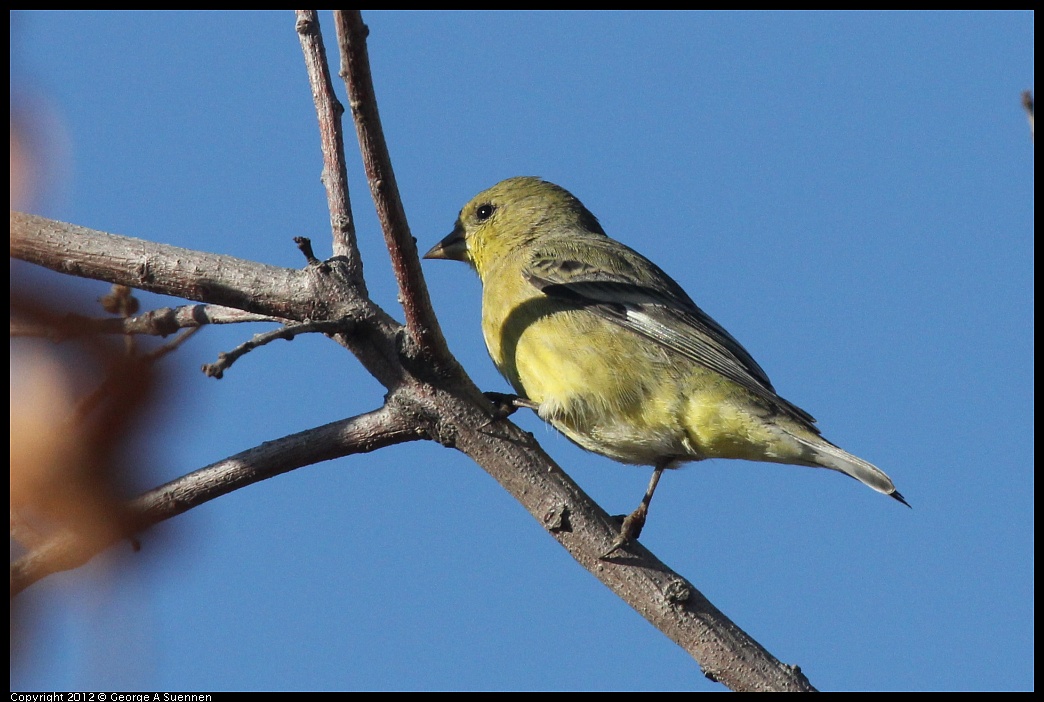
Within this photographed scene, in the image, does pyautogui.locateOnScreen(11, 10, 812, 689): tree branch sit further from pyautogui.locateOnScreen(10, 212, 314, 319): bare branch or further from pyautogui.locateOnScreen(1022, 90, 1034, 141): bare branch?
pyautogui.locateOnScreen(1022, 90, 1034, 141): bare branch

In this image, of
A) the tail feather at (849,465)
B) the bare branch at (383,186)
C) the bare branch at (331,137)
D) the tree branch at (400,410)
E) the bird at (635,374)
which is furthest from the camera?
the bird at (635,374)

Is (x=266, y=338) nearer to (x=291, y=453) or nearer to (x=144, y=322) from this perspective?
(x=144, y=322)

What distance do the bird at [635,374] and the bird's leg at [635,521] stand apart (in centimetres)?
1

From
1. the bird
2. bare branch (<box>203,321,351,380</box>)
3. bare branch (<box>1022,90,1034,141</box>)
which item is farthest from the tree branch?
bare branch (<box>1022,90,1034,141</box>)

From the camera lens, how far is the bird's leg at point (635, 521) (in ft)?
13.2

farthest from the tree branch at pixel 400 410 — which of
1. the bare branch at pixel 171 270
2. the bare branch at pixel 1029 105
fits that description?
the bare branch at pixel 1029 105

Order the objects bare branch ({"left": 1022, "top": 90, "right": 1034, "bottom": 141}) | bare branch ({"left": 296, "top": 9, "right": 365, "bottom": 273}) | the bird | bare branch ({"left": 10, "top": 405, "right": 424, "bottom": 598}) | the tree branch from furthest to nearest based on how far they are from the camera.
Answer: the bird → bare branch ({"left": 296, "top": 9, "right": 365, "bottom": 273}) → the tree branch → bare branch ({"left": 10, "top": 405, "right": 424, "bottom": 598}) → bare branch ({"left": 1022, "top": 90, "right": 1034, "bottom": 141})

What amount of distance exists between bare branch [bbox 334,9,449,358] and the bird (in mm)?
1669

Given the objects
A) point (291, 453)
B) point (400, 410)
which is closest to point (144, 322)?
point (291, 453)

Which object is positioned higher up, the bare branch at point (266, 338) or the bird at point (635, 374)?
the bird at point (635, 374)

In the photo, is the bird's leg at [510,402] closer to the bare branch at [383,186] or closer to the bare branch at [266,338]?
the bare branch at [383,186]

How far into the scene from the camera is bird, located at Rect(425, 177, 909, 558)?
527cm

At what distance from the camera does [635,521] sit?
4.60m

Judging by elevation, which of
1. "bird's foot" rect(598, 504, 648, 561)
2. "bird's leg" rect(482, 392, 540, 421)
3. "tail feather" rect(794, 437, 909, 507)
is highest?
"bird's leg" rect(482, 392, 540, 421)
